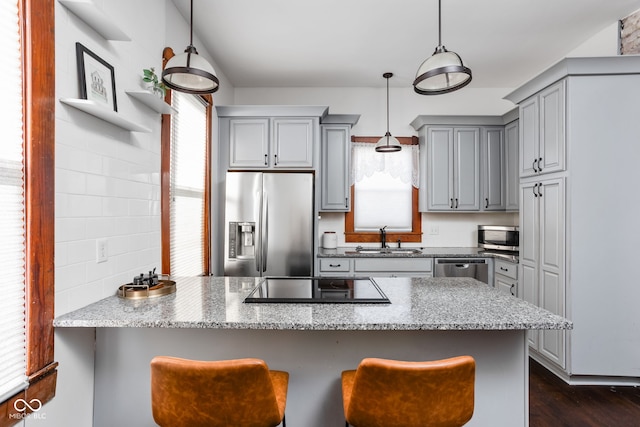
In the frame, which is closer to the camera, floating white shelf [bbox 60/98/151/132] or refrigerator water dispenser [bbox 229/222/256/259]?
floating white shelf [bbox 60/98/151/132]

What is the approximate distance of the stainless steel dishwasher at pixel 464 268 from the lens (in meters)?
3.53

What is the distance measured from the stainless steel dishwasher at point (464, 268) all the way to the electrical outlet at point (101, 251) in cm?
297

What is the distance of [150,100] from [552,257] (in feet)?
10.1

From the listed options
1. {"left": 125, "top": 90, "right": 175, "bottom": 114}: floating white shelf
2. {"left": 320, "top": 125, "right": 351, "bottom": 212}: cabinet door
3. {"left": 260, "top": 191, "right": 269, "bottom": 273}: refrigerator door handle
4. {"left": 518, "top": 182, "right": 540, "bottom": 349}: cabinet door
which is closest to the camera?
{"left": 125, "top": 90, "right": 175, "bottom": 114}: floating white shelf

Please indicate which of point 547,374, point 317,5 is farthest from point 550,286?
point 317,5

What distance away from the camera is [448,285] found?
1953 millimetres

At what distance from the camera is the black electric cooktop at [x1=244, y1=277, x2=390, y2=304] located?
156cm

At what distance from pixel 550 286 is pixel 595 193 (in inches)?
31.1

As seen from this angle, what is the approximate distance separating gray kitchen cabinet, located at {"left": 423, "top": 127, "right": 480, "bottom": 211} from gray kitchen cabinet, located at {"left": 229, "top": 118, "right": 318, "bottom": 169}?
1.42m

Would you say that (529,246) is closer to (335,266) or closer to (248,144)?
(335,266)

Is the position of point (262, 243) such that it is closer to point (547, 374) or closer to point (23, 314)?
point (23, 314)

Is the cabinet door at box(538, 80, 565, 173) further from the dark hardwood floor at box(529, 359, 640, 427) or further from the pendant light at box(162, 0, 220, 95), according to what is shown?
the pendant light at box(162, 0, 220, 95)

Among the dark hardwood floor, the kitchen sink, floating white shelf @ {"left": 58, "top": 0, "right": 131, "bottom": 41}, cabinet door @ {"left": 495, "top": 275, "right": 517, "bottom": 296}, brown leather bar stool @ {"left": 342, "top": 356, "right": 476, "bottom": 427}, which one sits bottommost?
the dark hardwood floor

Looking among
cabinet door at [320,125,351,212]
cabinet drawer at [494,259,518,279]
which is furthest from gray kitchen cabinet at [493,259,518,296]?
cabinet door at [320,125,351,212]
